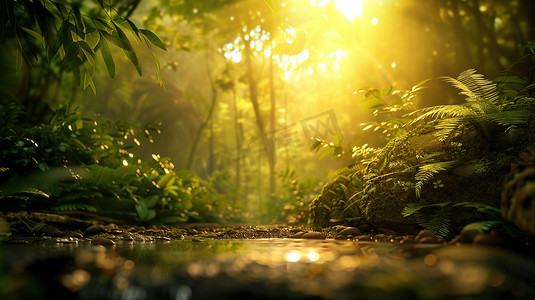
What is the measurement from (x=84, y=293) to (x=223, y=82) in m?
14.4

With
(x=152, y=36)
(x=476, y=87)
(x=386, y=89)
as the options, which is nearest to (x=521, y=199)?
(x=476, y=87)

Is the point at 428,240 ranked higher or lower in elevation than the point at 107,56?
lower

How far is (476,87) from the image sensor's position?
11.6 feet

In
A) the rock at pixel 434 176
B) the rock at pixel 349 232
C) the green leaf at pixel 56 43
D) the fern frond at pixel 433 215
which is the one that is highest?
the green leaf at pixel 56 43

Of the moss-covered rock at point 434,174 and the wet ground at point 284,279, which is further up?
the moss-covered rock at point 434,174

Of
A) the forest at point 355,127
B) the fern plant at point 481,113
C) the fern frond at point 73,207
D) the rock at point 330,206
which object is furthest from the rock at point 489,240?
the fern frond at point 73,207

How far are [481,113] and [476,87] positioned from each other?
1.96ft

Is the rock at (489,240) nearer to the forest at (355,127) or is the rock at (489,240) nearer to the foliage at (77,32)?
the forest at (355,127)

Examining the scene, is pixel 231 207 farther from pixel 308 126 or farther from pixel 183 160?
pixel 183 160

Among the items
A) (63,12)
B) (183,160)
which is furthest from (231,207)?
(183,160)

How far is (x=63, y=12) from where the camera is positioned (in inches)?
116

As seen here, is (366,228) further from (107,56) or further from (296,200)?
(296,200)

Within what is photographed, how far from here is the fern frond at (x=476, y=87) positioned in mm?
3398

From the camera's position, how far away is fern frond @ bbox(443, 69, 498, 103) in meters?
→ 3.40
